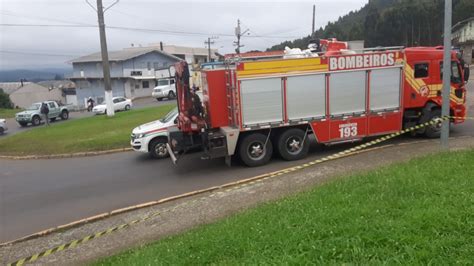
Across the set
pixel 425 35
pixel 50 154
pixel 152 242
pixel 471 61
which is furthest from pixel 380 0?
pixel 152 242

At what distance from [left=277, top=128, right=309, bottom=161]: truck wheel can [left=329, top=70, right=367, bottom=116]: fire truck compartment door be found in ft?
3.69

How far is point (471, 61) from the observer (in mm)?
65188

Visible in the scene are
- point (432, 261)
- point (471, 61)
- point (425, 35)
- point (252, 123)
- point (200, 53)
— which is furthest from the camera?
point (200, 53)

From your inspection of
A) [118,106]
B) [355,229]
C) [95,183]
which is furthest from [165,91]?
[355,229]

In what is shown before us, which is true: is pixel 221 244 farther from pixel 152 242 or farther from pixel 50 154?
pixel 50 154

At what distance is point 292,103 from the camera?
11.2 m

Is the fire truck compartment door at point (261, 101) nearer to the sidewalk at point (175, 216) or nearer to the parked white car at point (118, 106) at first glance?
the sidewalk at point (175, 216)

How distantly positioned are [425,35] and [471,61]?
1079 cm

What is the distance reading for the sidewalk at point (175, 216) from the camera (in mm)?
6703

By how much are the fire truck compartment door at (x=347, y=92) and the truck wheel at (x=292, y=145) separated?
1126 millimetres

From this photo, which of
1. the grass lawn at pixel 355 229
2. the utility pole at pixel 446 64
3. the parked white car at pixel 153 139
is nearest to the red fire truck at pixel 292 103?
the parked white car at pixel 153 139

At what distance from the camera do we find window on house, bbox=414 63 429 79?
1241cm

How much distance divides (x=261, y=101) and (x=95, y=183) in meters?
4.92

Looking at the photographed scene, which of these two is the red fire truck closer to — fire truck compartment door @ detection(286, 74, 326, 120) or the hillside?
fire truck compartment door @ detection(286, 74, 326, 120)
